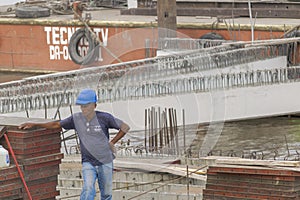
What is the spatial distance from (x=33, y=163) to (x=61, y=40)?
25312 millimetres

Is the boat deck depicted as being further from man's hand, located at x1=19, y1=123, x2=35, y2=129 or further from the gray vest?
the gray vest

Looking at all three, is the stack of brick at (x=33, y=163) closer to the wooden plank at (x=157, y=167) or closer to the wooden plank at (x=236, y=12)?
the wooden plank at (x=157, y=167)

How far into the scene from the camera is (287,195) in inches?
476

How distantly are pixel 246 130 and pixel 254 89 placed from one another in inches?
40.8

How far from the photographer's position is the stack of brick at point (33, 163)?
39.8 ft

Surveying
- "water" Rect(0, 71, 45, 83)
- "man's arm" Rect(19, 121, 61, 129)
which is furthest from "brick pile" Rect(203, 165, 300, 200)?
"water" Rect(0, 71, 45, 83)

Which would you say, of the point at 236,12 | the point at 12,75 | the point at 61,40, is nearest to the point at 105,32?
the point at 61,40

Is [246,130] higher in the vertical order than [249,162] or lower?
lower

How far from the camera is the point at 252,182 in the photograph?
12.3 m

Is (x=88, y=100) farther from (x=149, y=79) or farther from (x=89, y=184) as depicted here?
(x=149, y=79)

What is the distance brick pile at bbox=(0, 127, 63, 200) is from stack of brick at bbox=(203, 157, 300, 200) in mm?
1882

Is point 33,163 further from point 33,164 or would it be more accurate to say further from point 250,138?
point 250,138

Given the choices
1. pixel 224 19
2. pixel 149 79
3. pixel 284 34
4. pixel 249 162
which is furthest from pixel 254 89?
pixel 249 162

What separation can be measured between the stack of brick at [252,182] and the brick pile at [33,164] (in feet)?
6.17
